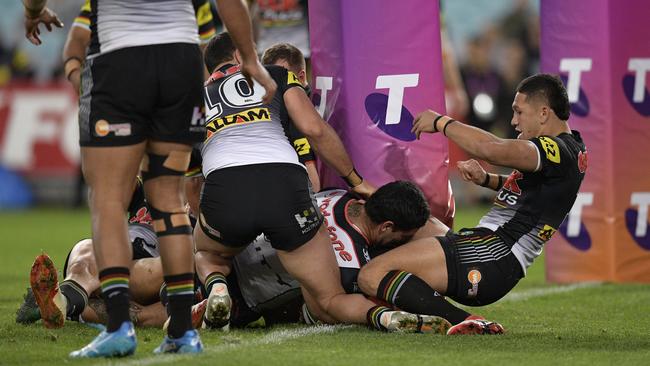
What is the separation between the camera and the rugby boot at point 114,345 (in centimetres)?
433

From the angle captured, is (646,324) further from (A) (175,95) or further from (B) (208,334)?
(A) (175,95)

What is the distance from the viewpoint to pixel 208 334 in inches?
207

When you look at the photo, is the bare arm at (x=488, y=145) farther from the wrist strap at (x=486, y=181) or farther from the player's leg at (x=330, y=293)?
the player's leg at (x=330, y=293)

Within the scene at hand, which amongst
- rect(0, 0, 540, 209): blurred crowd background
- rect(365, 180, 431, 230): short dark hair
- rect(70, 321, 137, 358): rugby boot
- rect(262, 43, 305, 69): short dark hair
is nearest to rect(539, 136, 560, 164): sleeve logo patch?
rect(365, 180, 431, 230): short dark hair

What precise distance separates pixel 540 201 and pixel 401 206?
73 cm

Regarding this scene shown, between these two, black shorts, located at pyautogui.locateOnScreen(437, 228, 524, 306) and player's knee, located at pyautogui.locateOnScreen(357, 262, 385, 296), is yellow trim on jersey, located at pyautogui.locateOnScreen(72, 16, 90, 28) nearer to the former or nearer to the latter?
player's knee, located at pyautogui.locateOnScreen(357, 262, 385, 296)

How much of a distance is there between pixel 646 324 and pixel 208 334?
2304mm

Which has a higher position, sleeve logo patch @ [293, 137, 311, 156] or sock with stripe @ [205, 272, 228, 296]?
sleeve logo patch @ [293, 137, 311, 156]

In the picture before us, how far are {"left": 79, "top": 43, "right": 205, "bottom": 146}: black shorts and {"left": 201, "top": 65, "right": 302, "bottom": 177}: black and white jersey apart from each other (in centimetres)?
93

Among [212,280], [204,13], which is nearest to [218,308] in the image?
[212,280]

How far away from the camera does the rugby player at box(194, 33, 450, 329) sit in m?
5.32

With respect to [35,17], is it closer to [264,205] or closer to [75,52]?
[264,205]

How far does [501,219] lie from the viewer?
5.74 meters

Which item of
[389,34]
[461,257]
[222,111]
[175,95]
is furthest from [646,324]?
[175,95]
